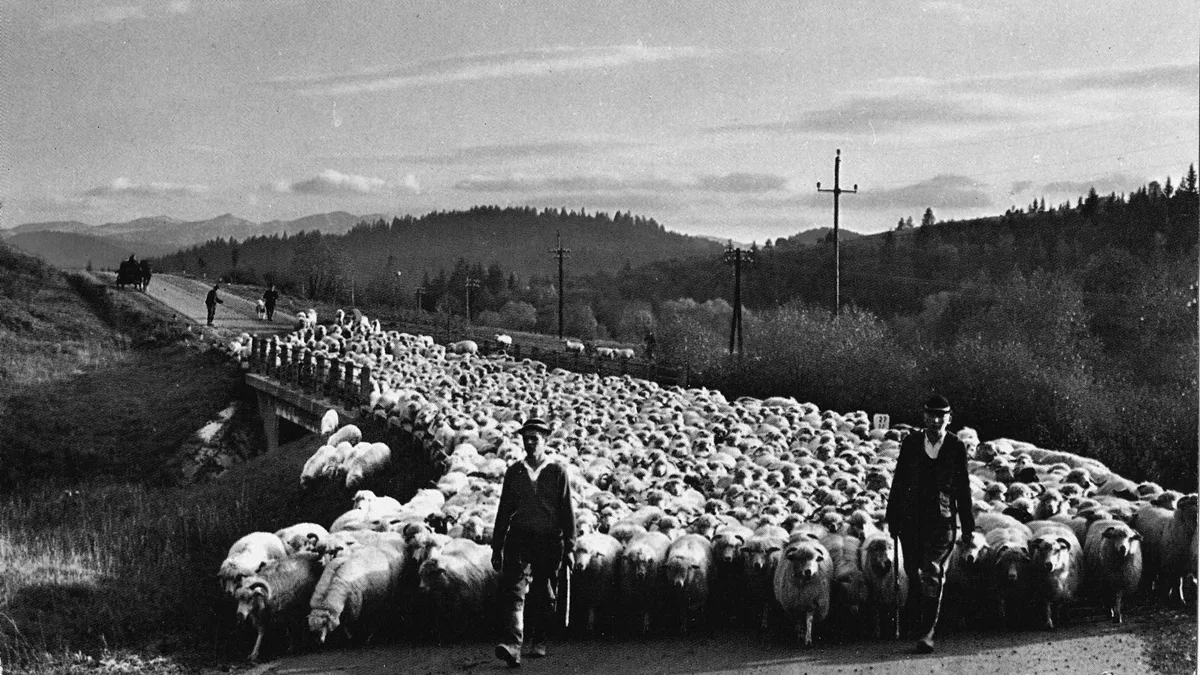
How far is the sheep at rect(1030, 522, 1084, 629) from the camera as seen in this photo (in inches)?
451

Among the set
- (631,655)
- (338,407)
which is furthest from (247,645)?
(338,407)

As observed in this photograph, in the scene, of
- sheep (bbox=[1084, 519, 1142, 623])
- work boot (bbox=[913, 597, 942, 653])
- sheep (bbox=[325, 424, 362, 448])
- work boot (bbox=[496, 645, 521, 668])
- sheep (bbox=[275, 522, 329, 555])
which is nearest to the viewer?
work boot (bbox=[496, 645, 521, 668])

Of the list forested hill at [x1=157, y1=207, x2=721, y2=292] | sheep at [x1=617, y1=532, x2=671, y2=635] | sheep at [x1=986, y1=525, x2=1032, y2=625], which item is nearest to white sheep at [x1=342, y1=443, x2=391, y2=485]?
sheep at [x1=617, y1=532, x2=671, y2=635]

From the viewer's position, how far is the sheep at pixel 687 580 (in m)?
11.9

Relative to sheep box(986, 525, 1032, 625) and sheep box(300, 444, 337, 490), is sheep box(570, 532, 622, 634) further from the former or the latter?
sheep box(300, 444, 337, 490)

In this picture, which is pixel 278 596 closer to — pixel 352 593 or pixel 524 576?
pixel 352 593

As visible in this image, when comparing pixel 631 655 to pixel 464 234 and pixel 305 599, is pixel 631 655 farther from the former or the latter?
pixel 464 234

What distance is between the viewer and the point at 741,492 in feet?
52.1

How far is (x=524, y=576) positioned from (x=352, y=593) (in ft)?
7.41

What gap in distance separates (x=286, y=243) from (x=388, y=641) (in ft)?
398

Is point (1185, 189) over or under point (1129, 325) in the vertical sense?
over

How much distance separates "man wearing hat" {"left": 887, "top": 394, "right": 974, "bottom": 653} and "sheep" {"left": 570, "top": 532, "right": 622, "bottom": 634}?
325cm

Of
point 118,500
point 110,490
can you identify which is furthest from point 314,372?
point 110,490

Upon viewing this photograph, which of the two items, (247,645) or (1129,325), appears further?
(1129,325)
